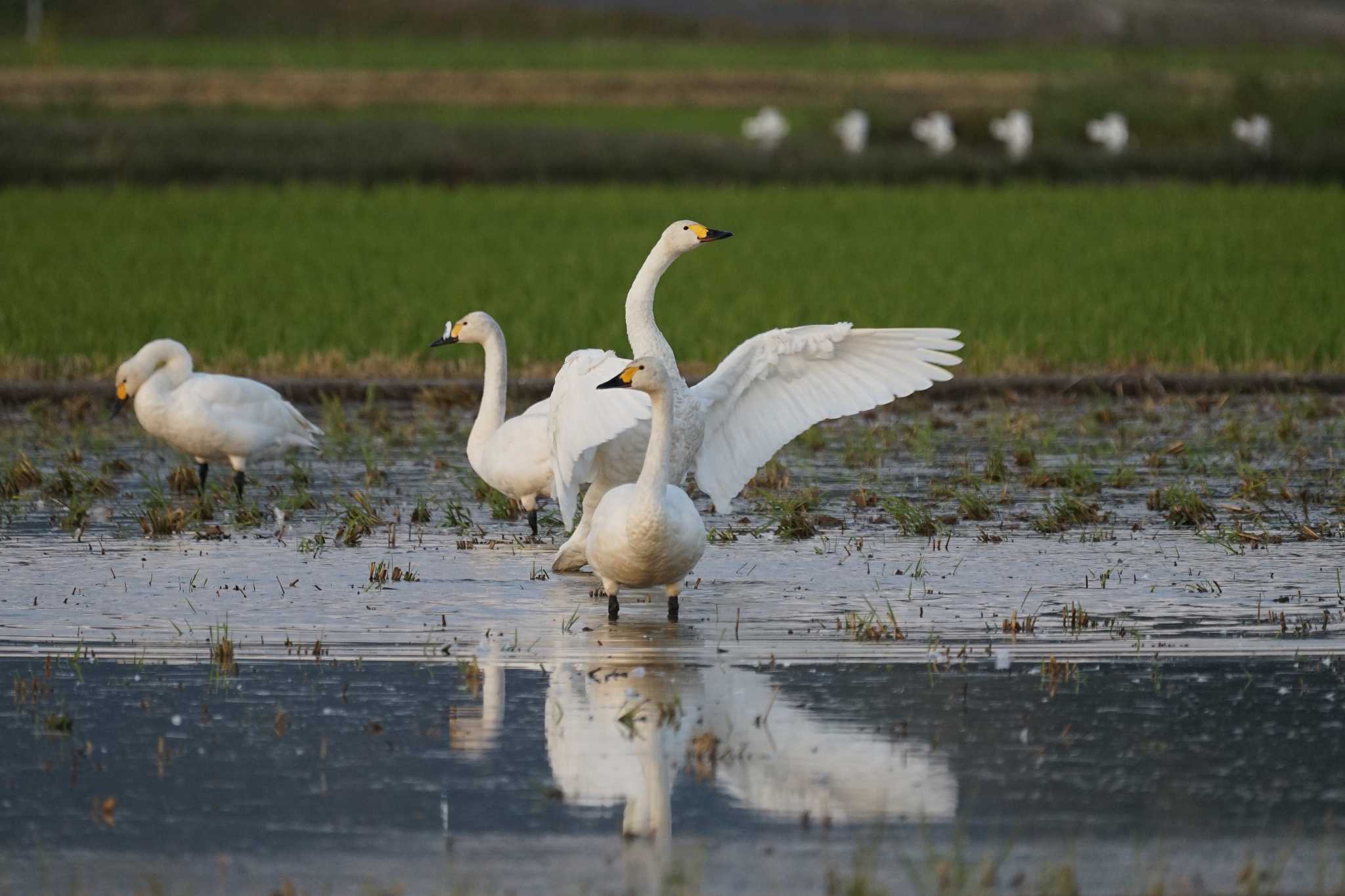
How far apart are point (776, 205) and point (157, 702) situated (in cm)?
2224

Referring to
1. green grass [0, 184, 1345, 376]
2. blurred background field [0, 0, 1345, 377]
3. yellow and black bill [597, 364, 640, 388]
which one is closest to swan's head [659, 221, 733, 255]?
yellow and black bill [597, 364, 640, 388]

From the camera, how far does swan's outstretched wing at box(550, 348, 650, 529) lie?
783 centimetres

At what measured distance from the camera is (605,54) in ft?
187

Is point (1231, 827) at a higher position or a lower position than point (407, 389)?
lower

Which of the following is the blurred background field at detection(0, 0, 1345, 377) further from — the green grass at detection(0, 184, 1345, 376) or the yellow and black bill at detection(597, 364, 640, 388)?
the yellow and black bill at detection(597, 364, 640, 388)

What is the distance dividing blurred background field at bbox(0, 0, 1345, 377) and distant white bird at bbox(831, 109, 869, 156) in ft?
1.05

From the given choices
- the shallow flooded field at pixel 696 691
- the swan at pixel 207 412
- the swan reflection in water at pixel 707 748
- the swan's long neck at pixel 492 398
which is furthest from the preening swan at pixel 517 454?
the swan reflection in water at pixel 707 748

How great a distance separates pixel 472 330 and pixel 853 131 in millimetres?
24615

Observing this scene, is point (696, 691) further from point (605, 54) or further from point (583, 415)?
point (605, 54)

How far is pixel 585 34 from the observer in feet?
213

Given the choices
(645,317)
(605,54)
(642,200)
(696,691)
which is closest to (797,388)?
(645,317)

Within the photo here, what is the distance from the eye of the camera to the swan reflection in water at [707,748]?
5039 millimetres

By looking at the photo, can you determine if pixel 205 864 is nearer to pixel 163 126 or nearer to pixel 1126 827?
pixel 1126 827

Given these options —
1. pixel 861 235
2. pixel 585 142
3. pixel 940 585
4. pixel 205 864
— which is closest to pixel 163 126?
pixel 585 142
